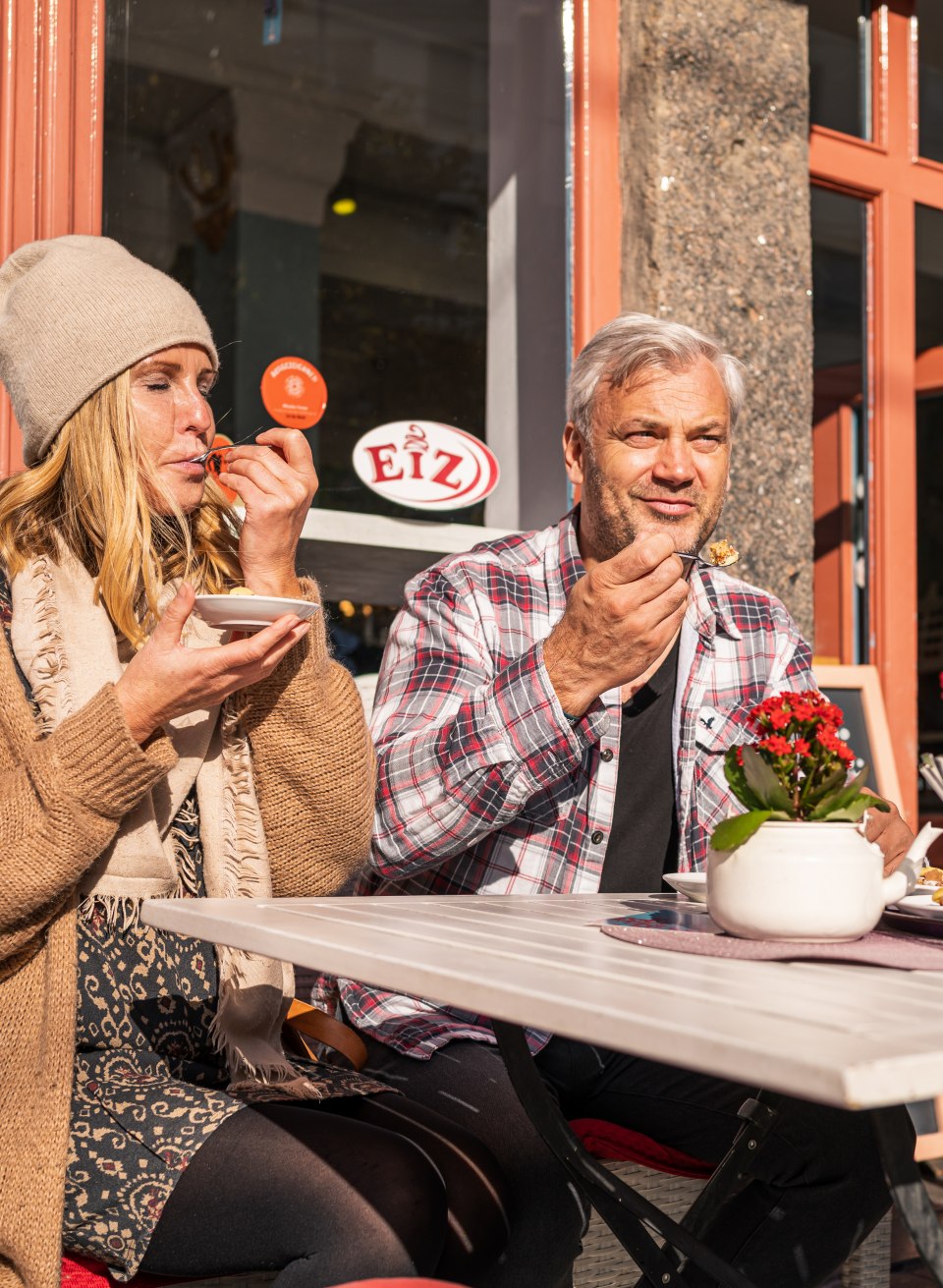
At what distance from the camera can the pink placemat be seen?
123 cm

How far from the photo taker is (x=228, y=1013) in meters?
1.76

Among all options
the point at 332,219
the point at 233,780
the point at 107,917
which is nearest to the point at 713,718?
the point at 233,780

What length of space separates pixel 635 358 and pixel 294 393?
1080 millimetres

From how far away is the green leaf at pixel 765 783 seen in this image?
4.38 ft

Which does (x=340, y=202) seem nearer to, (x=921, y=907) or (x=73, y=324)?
(x=73, y=324)

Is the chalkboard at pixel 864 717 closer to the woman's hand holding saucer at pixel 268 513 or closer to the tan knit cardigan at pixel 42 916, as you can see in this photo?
the woman's hand holding saucer at pixel 268 513

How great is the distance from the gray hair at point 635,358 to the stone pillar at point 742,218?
3.04 feet

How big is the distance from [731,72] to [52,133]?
173 cm

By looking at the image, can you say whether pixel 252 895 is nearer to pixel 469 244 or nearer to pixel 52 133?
pixel 52 133

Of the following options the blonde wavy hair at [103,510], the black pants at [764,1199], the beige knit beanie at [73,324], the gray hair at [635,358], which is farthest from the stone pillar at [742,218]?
the black pants at [764,1199]

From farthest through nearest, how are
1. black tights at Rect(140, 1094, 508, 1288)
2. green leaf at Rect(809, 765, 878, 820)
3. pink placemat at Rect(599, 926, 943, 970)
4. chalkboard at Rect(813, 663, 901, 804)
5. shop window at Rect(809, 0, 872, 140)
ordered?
shop window at Rect(809, 0, 872, 140) < chalkboard at Rect(813, 663, 901, 804) < black tights at Rect(140, 1094, 508, 1288) < green leaf at Rect(809, 765, 878, 820) < pink placemat at Rect(599, 926, 943, 970)

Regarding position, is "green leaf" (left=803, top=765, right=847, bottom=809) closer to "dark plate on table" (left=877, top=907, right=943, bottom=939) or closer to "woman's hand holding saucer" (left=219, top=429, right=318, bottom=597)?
"dark plate on table" (left=877, top=907, right=943, bottom=939)

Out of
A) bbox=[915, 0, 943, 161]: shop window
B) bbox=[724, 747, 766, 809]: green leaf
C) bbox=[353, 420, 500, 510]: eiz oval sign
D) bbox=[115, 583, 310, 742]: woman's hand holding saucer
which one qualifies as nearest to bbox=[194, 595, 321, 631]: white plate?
bbox=[115, 583, 310, 742]: woman's hand holding saucer

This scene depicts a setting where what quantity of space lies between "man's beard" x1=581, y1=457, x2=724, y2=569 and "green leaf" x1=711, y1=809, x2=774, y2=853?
3.55 ft
